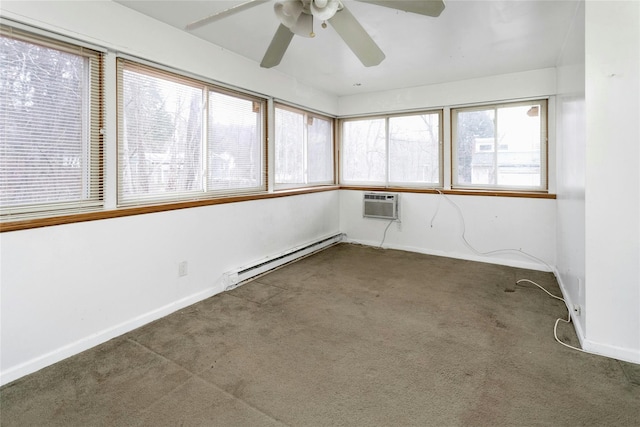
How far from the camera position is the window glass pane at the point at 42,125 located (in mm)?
1976

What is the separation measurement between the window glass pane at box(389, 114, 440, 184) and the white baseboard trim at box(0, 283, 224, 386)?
324 cm

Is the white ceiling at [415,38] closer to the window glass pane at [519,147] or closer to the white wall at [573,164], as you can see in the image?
the white wall at [573,164]

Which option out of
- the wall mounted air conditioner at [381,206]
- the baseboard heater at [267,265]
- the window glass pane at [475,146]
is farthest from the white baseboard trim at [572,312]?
the baseboard heater at [267,265]

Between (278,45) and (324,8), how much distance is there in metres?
0.55

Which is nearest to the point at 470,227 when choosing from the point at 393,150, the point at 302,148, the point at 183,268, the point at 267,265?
the point at 393,150

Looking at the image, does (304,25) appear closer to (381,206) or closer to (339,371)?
(339,371)

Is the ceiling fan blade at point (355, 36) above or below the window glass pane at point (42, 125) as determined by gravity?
above

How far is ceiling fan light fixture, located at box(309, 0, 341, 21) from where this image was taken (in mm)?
1648

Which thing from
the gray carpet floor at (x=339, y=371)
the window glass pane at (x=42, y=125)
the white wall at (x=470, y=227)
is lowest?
the gray carpet floor at (x=339, y=371)

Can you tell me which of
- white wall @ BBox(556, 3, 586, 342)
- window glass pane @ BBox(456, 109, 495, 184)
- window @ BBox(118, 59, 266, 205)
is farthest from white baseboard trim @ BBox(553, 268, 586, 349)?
window @ BBox(118, 59, 266, 205)

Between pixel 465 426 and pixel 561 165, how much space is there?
2.90 metres

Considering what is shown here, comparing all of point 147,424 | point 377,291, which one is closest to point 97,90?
point 147,424

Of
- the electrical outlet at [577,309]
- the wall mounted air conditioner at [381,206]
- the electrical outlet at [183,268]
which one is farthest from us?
the wall mounted air conditioner at [381,206]

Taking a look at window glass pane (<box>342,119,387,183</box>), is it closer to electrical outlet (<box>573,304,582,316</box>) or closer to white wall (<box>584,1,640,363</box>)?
electrical outlet (<box>573,304,582,316</box>)
